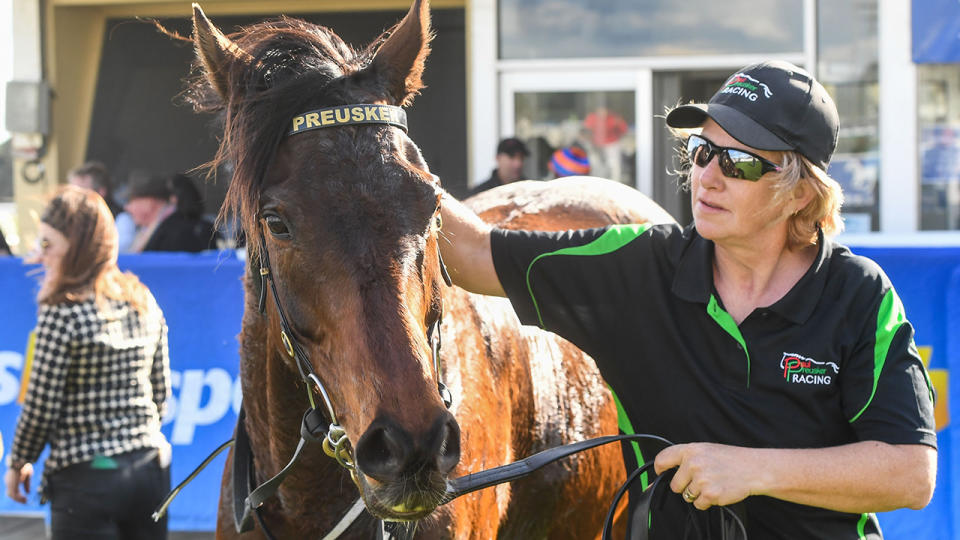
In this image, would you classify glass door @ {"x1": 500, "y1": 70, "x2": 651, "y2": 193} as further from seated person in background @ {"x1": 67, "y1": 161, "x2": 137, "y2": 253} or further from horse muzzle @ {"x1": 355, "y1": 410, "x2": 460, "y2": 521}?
horse muzzle @ {"x1": 355, "y1": 410, "x2": 460, "y2": 521}

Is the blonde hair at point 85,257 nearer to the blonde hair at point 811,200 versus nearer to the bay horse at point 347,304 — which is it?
the bay horse at point 347,304

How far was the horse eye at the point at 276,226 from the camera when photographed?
6.89 ft

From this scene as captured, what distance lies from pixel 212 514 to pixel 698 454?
430cm

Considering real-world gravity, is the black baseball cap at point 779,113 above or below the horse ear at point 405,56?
below

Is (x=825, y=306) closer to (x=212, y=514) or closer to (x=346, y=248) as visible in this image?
(x=346, y=248)

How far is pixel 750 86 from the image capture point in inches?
87.0

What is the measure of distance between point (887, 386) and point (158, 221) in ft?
20.7

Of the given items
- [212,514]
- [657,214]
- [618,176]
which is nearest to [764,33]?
[618,176]

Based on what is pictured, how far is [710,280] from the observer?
2316 mm

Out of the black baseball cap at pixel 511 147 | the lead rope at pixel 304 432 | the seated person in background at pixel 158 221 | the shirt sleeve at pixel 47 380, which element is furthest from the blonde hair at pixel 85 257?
the black baseball cap at pixel 511 147

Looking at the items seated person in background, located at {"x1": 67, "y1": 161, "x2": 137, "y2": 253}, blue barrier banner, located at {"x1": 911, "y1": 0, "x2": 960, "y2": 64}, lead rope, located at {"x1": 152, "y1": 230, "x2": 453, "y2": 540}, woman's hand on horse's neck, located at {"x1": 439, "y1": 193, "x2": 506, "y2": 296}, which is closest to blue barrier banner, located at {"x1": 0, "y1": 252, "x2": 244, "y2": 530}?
seated person in background, located at {"x1": 67, "y1": 161, "x2": 137, "y2": 253}

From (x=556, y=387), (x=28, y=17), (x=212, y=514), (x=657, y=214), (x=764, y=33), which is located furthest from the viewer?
(x=28, y=17)

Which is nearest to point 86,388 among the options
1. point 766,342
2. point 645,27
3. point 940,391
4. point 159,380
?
point 159,380

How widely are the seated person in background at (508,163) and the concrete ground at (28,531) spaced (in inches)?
144
